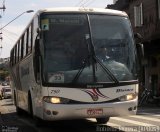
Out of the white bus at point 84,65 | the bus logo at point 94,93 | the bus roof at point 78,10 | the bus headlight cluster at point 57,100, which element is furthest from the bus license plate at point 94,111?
the bus roof at point 78,10

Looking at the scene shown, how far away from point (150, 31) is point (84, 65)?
23.0m

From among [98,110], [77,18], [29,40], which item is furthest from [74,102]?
[29,40]

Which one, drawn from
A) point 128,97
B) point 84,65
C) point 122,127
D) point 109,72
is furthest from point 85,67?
point 122,127

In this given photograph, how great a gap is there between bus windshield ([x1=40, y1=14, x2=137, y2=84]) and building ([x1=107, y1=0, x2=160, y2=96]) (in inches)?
770

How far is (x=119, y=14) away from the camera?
1368 cm

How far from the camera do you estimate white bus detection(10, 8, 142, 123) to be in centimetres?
1248

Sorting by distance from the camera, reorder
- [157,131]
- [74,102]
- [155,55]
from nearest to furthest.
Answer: [74,102] → [157,131] → [155,55]

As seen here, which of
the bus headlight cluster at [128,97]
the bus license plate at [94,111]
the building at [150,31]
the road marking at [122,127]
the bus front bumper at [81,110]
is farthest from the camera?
the building at [150,31]

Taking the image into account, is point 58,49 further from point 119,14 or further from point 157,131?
point 157,131

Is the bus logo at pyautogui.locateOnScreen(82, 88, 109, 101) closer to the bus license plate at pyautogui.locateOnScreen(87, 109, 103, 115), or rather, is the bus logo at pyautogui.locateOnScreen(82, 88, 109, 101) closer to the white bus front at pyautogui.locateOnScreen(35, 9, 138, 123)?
the white bus front at pyautogui.locateOnScreen(35, 9, 138, 123)

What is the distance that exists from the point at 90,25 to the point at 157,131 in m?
3.36

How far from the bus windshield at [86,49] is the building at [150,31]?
19564mm

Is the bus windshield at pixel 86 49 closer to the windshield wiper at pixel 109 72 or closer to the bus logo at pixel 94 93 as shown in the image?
the windshield wiper at pixel 109 72

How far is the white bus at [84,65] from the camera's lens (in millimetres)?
12484
